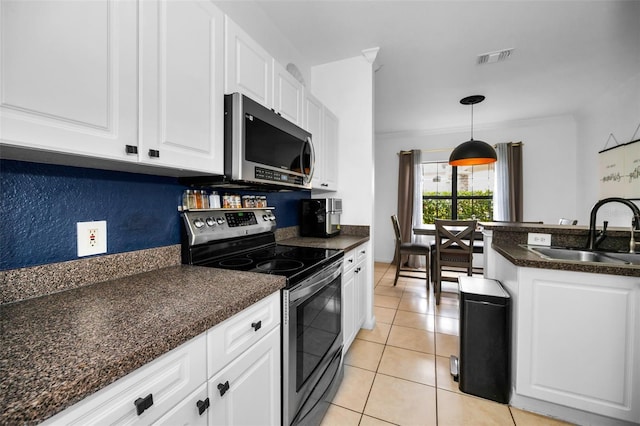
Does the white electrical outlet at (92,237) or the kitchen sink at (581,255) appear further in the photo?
the kitchen sink at (581,255)

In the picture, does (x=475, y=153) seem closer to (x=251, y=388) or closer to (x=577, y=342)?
(x=577, y=342)

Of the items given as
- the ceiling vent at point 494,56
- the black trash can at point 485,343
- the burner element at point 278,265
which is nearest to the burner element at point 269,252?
the burner element at point 278,265

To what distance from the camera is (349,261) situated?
200cm

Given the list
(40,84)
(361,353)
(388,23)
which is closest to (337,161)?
(388,23)

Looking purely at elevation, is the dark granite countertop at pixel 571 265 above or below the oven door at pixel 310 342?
above

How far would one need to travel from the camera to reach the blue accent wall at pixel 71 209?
832 mm

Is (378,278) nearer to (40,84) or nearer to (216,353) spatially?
(216,353)

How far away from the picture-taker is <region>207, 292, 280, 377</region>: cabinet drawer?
783 mm

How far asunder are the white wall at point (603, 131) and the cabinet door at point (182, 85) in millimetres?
4235

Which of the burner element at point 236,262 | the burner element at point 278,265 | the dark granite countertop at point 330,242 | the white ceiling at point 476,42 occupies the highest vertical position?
the white ceiling at point 476,42

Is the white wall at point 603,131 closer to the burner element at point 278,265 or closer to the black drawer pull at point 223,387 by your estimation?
the burner element at point 278,265

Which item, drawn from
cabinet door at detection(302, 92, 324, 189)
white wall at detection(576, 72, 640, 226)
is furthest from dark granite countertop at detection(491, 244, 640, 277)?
white wall at detection(576, 72, 640, 226)

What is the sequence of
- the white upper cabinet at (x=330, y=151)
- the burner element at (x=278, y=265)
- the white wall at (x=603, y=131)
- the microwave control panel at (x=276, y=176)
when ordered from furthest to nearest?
the white wall at (x=603, y=131) → the white upper cabinet at (x=330, y=151) → the microwave control panel at (x=276, y=176) → the burner element at (x=278, y=265)

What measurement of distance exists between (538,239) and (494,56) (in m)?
1.86
